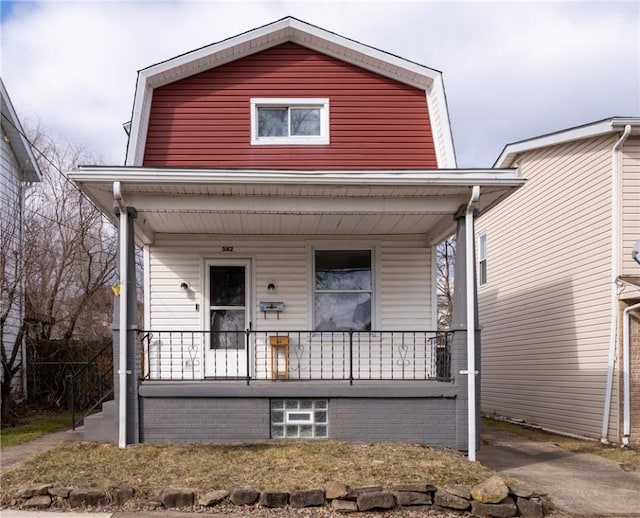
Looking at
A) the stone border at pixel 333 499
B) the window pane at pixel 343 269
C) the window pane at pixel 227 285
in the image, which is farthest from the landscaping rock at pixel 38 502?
the window pane at pixel 343 269

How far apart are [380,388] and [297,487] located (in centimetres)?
236

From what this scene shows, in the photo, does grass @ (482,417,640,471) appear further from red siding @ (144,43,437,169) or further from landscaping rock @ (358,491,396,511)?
red siding @ (144,43,437,169)

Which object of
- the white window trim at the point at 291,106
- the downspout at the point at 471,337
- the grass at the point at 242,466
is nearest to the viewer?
the grass at the point at 242,466

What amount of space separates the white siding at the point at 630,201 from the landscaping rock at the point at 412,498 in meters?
6.28

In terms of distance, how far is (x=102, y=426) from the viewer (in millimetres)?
8359

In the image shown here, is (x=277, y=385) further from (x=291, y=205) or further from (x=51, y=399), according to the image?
(x=51, y=399)

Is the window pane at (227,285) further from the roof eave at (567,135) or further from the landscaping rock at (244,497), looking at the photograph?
the roof eave at (567,135)

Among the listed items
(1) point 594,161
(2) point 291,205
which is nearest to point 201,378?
(2) point 291,205

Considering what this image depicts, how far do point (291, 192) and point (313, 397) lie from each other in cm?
279

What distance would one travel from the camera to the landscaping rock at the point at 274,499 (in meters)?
6.14

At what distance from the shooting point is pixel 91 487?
6359mm

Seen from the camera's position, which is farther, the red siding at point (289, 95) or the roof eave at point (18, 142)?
the roof eave at point (18, 142)

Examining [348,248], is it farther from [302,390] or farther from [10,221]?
[10,221]

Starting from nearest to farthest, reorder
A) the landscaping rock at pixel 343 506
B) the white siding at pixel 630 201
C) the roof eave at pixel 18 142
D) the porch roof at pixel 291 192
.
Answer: the landscaping rock at pixel 343 506
the porch roof at pixel 291 192
the white siding at pixel 630 201
the roof eave at pixel 18 142
